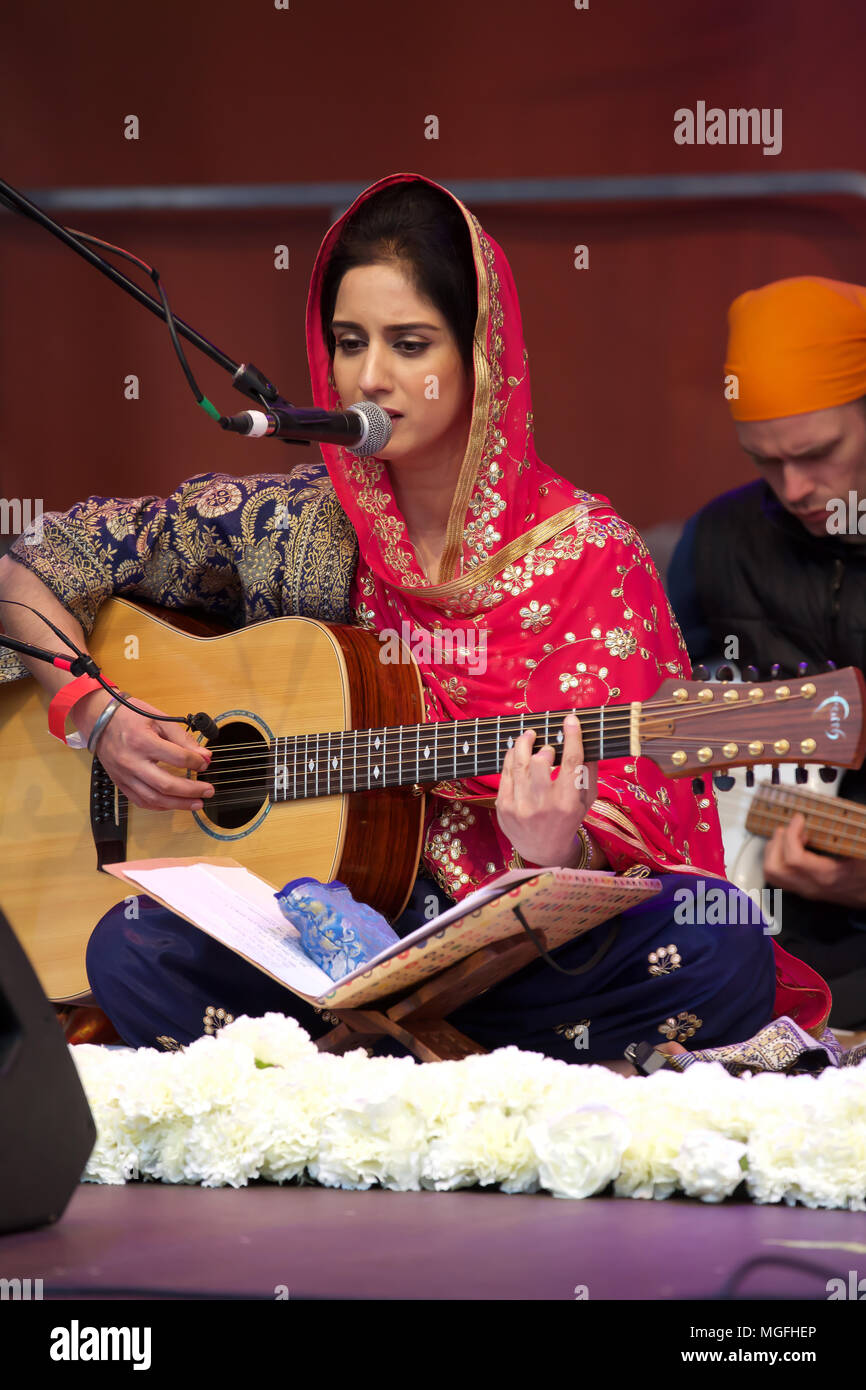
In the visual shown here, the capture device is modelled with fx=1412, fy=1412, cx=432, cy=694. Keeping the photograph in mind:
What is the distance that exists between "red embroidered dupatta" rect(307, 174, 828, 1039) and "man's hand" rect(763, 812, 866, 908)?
0.45 metres

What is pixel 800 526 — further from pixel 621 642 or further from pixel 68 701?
pixel 68 701

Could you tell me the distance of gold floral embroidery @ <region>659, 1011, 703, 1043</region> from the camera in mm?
1950

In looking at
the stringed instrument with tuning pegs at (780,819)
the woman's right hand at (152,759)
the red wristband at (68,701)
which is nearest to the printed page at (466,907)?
the woman's right hand at (152,759)

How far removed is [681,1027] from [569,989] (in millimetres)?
162

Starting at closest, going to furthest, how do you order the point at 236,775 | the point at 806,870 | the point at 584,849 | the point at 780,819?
1. the point at 584,849
2. the point at 236,775
3. the point at 806,870
4. the point at 780,819

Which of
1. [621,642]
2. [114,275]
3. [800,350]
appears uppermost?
[800,350]

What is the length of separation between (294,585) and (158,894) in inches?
29.1

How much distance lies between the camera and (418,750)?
204 cm

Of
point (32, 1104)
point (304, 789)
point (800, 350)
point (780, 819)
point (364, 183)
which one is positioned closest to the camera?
point (32, 1104)

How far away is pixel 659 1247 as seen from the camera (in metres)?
1.12

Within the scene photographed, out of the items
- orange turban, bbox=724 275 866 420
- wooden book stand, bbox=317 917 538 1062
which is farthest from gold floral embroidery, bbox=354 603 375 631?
orange turban, bbox=724 275 866 420

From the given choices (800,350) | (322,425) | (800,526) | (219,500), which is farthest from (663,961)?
(800,350)

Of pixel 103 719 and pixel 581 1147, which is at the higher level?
pixel 103 719

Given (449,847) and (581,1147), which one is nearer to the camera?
(581,1147)
